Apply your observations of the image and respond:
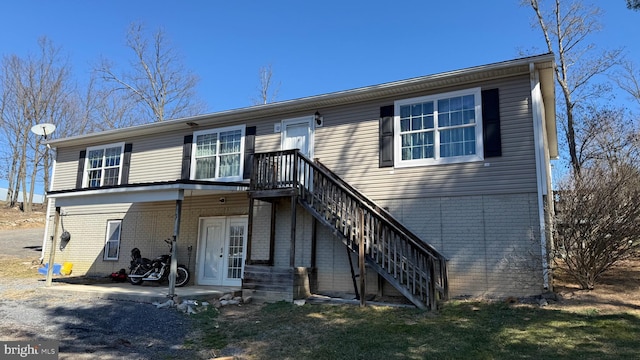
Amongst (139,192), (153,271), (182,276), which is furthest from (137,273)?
(139,192)

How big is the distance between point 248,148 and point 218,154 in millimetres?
1047

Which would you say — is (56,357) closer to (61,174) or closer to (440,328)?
(440,328)

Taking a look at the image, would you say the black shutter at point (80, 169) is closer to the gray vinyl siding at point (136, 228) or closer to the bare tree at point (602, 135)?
the gray vinyl siding at point (136, 228)

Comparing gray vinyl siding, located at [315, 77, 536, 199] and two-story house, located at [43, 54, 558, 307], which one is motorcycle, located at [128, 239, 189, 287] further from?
gray vinyl siding, located at [315, 77, 536, 199]

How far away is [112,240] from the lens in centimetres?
1333

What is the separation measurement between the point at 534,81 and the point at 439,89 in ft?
6.30

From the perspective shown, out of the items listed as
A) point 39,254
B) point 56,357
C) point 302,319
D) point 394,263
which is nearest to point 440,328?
point 394,263

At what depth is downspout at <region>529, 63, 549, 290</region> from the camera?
25.1ft

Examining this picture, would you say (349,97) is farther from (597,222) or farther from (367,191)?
(597,222)

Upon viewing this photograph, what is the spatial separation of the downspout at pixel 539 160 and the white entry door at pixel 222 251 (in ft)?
23.9

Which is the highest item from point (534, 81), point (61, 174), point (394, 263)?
point (534, 81)

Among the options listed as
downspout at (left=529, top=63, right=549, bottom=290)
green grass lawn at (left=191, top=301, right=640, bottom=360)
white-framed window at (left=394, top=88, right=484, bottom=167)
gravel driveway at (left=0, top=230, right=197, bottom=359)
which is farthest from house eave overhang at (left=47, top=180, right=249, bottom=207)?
downspout at (left=529, top=63, right=549, bottom=290)

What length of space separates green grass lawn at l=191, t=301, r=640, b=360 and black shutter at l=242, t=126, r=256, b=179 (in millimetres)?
4412

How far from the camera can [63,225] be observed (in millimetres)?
14180
